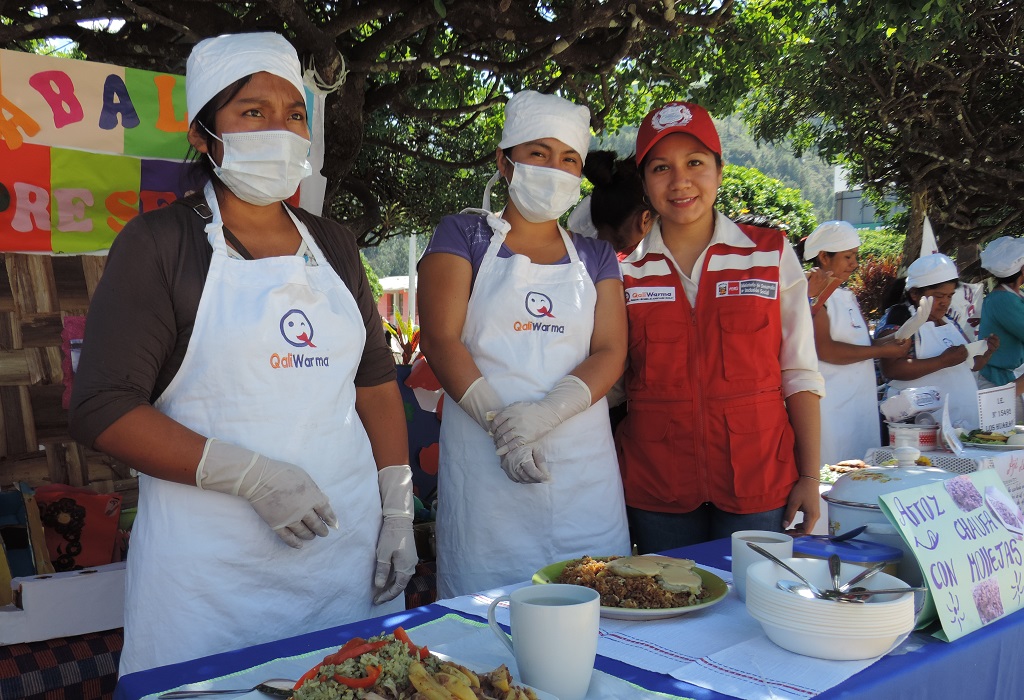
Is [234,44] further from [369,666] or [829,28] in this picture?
[829,28]

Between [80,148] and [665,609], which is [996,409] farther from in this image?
[80,148]

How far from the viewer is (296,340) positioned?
6.07ft

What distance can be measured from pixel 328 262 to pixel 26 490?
1.70m

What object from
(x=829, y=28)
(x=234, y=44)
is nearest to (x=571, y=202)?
(x=234, y=44)

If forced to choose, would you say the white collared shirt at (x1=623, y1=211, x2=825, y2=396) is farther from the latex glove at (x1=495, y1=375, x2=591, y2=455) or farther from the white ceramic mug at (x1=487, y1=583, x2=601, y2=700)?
the white ceramic mug at (x1=487, y1=583, x2=601, y2=700)

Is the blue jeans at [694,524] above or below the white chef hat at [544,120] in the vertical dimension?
below

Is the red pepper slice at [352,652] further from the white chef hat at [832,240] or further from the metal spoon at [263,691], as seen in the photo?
the white chef hat at [832,240]

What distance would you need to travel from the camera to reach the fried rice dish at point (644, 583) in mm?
1509

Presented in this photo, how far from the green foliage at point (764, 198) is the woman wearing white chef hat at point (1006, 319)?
16.4 meters

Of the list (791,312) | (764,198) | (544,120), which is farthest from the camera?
(764,198)

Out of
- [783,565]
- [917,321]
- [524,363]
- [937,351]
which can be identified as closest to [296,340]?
[524,363]

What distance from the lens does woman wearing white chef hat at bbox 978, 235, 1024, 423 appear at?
596 cm

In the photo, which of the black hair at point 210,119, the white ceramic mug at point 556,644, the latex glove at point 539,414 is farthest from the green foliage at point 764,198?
the white ceramic mug at point 556,644

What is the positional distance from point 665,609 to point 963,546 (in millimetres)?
596
